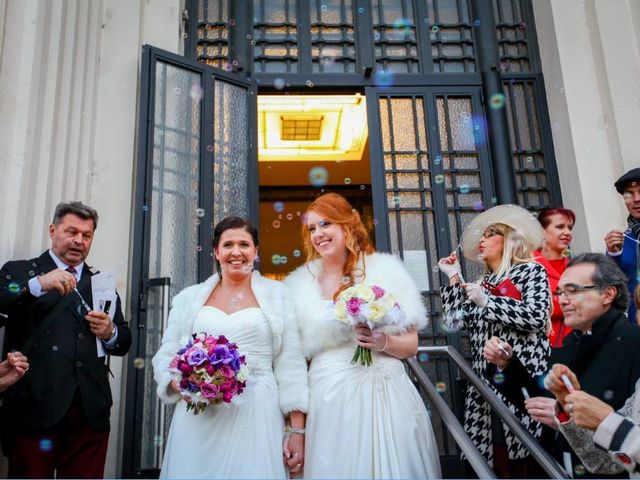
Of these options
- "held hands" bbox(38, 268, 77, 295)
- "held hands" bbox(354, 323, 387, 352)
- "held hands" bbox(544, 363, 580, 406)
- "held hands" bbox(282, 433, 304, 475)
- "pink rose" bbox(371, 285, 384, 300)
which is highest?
"held hands" bbox(38, 268, 77, 295)

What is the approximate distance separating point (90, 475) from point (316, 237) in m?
2.06

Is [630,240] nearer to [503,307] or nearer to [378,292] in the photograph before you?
[503,307]

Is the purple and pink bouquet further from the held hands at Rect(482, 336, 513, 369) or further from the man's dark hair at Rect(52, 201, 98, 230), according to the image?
the man's dark hair at Rect(52, 201, 98, 230)

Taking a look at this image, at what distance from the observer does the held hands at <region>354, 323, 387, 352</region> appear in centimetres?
374

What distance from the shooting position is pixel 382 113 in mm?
7309

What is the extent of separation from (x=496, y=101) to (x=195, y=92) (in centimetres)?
324

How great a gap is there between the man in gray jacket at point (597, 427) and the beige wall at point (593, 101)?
3.70 metres

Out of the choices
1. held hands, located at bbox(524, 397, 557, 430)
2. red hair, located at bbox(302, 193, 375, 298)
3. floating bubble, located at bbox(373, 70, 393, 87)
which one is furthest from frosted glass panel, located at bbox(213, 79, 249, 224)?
held hands, located at bbox(524, 397, 557, 430)

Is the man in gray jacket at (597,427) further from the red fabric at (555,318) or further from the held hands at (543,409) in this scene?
the red fabric at (555,318)

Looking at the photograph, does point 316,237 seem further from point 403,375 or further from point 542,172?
point 542,172

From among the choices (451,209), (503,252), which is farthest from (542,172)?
(503,252)

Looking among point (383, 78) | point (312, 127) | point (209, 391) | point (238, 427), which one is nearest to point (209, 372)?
point (209, 391)

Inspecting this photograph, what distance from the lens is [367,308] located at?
142 inches

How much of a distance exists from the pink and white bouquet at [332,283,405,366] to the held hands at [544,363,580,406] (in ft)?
3.27
